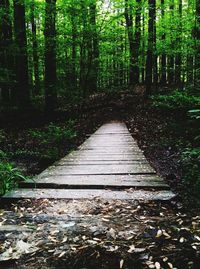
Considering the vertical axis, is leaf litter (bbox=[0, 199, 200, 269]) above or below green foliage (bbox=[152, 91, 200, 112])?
→ below

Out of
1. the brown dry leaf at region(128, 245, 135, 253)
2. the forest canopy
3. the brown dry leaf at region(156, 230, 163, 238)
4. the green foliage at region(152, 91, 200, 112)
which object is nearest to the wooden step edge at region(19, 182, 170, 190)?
the brown dry leaf at region(156, 230, 163, 238)

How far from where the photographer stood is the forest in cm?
249

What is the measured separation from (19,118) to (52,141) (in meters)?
4.41

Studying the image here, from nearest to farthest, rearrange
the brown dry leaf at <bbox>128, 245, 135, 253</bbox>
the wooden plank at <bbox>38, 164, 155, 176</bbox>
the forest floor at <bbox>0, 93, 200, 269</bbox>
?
the forest floor at <bbox>0, 93, 200, 269</bbox>, the brown dry leaf at <bbox>128, 245, 135, 253</bbox>, the wooden plank at <bbox>38, 164, 155, 176</bbox>

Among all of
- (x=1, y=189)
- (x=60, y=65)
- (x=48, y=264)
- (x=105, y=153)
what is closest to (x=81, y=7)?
(x=60, y=65)

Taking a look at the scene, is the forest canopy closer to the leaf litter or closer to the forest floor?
the forest floor

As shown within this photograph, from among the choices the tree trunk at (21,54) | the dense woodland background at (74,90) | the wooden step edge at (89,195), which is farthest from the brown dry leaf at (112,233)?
the tree trunk at (21,54)

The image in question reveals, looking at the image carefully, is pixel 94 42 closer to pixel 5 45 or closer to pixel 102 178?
pixel 5 45

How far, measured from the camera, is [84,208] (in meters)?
3.46

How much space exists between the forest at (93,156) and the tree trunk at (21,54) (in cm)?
5

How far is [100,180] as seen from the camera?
175 inches

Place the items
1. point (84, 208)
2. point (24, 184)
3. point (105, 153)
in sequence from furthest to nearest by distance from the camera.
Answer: point (105, 153), point (24, 184), point (84, 208)

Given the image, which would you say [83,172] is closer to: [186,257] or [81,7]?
[186,257]

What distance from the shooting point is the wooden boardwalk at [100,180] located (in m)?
3.86
